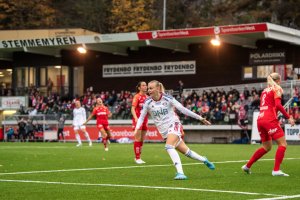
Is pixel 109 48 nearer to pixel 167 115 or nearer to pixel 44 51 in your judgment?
pixel 44 51

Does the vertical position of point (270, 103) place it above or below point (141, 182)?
above

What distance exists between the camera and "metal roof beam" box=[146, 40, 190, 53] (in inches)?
1986

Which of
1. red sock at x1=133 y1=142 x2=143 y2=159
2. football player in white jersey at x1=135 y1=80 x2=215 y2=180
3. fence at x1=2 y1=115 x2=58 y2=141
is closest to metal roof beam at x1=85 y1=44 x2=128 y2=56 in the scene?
fence at x1=2 y1=115 x2=58 y2=141

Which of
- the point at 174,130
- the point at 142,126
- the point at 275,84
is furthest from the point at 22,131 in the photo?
the point at 275,84

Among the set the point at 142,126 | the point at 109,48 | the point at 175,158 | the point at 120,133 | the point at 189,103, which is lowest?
the point at 120,133

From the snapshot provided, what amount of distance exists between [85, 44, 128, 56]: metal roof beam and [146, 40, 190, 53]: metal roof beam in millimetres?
4403

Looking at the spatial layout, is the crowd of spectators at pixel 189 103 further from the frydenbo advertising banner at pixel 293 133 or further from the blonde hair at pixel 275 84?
the blonde hair at pixel 275 84

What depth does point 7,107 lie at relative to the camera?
5625 centimetres

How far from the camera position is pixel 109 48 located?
2135 inches

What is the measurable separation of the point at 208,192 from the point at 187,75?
132ft

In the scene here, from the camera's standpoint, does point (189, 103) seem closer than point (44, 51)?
Yes

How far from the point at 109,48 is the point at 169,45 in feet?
17.3

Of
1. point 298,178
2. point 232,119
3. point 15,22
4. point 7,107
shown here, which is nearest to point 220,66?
point 232,119

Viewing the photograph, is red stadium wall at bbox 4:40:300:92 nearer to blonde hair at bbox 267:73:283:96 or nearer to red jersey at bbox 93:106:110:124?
red jersey at bbox 93:106:110:124
